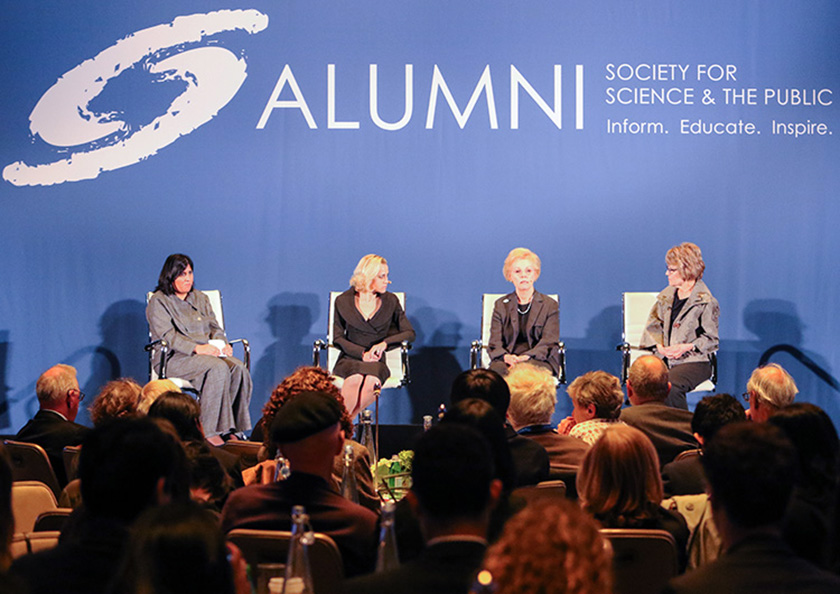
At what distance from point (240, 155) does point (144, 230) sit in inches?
37.8

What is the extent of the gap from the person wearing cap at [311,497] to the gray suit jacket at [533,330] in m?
4.09

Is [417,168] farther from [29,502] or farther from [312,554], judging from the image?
[312,554]

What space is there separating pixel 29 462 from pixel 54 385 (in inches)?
19.4

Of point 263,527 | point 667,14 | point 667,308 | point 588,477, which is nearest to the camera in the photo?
point 263,527

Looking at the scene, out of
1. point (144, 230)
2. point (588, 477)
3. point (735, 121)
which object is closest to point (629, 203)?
point (735, 121)

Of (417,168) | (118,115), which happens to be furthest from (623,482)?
(118,115)

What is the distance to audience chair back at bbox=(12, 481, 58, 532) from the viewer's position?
110 inches

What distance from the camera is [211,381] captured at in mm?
6410

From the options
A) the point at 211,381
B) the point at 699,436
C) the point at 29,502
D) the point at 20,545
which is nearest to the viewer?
the point at 20,545

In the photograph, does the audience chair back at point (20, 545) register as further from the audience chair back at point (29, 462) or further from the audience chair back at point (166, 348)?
the audience chair back at point (166, 348)

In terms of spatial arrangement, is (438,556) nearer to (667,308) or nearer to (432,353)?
(667,308)

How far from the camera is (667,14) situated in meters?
7.21

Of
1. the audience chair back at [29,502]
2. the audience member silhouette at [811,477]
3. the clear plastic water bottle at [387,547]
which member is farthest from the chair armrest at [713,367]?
the clear plastic water bottle at [387,547]

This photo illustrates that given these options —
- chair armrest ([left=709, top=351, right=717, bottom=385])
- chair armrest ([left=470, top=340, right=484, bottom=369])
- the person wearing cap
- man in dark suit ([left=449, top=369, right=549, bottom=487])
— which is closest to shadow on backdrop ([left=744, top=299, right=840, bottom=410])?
chair armrest ([left=709, top=351, right=717, bottom=385])
